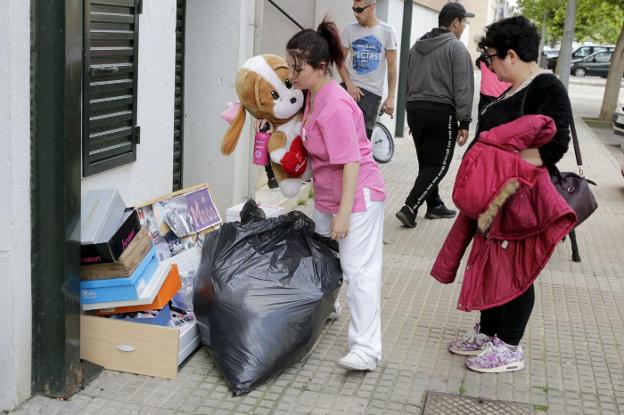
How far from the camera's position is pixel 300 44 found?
3.98 m

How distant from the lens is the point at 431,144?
754 centimetres

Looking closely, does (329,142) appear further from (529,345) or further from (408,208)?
(408,208)

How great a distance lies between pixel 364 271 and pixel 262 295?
0.50m

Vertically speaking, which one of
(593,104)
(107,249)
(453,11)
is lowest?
(593,104)

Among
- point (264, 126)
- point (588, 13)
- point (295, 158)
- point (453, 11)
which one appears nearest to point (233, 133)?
point (264, 126)

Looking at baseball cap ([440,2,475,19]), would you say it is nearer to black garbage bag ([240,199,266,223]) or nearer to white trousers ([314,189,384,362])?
black garbage bag ([240,199,266,223])

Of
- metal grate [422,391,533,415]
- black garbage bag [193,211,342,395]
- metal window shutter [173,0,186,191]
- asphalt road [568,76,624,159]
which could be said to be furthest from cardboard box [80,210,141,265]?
asphalt road [568,76,624,159]

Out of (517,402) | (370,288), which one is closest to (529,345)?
(517,402)

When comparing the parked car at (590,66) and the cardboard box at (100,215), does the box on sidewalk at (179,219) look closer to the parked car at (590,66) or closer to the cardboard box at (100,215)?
the cardboard box at (100,215)

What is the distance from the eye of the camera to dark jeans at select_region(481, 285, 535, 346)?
4297 millimetres

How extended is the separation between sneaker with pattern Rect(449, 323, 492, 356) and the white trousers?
0.59 m

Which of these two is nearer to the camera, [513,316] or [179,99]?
[513,316]

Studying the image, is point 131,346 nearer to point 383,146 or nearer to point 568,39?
point 383,146

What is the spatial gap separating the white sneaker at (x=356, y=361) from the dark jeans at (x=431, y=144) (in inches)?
135
